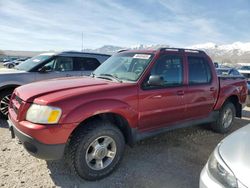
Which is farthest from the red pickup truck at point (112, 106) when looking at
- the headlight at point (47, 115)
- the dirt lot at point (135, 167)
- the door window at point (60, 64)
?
the door window at point (60, 64)

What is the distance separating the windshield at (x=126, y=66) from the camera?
3.80 metres

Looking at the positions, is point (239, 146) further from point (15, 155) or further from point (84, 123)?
point (15, 155)

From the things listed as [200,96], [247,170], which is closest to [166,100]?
[200,96]

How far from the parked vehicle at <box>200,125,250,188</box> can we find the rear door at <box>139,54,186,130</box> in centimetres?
141

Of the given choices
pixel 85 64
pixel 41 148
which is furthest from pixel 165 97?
pixel 85 64

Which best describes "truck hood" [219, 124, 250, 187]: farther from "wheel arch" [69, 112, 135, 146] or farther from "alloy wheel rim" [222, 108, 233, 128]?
"alloy wheel rim" [222, 108, 233, 128]

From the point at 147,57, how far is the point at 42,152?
222cm

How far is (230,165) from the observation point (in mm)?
2072

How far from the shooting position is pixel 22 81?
5906 mm

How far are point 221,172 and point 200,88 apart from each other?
8.51ft

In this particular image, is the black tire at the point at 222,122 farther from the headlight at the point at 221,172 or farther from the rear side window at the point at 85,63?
the rear side window at the point at 85,63

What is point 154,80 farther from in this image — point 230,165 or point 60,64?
point 60,64

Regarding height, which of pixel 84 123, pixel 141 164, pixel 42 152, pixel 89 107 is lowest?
pixel 141 164

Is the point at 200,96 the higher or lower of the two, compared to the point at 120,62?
lower
